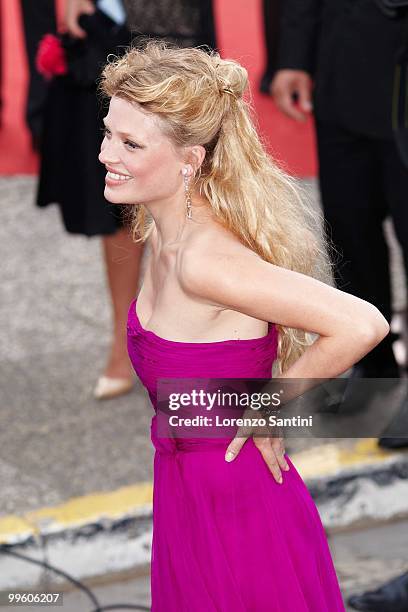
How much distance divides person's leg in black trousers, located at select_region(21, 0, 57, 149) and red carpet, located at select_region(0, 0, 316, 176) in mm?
248

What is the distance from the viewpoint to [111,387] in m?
5.24

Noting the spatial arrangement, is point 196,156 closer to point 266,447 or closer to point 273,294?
point 273,294

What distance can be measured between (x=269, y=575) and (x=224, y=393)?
0.44m

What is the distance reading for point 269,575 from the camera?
9.55 ft

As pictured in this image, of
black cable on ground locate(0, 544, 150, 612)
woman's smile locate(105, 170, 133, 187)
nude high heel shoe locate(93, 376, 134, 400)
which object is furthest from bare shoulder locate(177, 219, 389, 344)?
nude high heel shoe locate(93, 376, 134, 400)

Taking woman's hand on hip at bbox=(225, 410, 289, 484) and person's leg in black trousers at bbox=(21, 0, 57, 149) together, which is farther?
person's leg in black trousers at bbox=(21, 0, 57, 149)

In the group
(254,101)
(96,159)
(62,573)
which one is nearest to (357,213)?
(96,159)

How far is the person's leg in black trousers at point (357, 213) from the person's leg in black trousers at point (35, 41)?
2968mm

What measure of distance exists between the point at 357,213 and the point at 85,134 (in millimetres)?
1130

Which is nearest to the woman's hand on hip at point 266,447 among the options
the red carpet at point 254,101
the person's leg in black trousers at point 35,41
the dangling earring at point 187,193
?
the dangling earring at point 187,193

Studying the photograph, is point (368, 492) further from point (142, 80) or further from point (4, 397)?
point (142, 80)

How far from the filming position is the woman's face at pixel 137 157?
9.04 feet

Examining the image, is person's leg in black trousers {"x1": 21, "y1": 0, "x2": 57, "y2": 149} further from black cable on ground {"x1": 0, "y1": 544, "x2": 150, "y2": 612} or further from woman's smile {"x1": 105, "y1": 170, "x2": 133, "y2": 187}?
woman's smile {"x1": 105, "y1": 170, "x2": 133, "y2": 187}

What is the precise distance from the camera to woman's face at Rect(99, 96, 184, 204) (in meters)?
2.75
